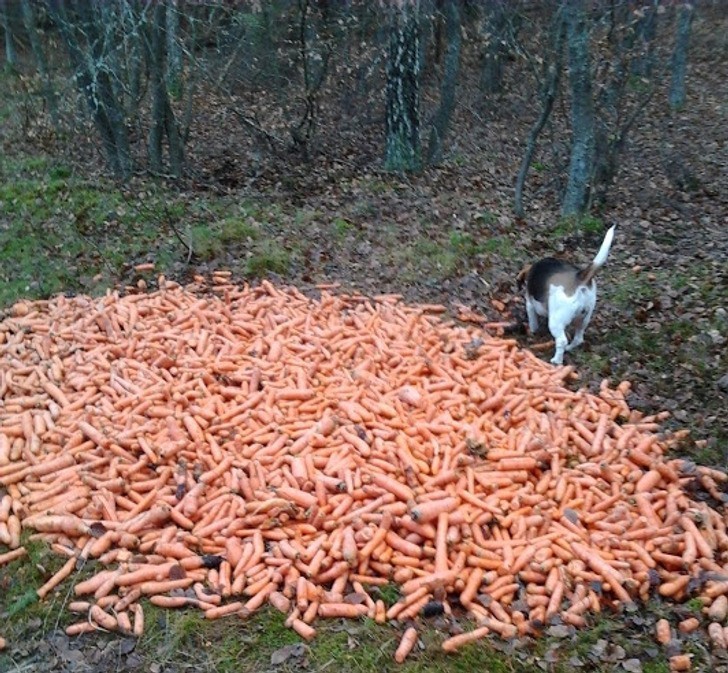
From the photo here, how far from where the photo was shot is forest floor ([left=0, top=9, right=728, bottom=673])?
11.3ft

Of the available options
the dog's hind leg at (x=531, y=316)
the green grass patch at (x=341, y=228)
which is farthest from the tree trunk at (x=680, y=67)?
the dog's hind leg at (x=531, y=316)

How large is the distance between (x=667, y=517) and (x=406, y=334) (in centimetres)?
231

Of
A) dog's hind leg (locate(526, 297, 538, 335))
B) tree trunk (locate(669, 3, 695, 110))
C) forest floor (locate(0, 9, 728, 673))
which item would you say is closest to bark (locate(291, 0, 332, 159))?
forest floor (locate(0, 9, 728, 673))

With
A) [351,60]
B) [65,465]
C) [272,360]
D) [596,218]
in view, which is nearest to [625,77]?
[596,218]

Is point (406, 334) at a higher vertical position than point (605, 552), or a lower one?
higher

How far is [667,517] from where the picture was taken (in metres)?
4.15

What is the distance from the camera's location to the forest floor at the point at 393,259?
343cm

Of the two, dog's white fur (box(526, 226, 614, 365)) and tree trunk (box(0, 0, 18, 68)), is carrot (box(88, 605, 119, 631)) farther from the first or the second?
tree trunk (box(0, 0, 18, 68))

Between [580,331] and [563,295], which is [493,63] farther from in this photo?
[563,295]

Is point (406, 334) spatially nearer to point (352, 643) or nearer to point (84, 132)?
point (352, 643)

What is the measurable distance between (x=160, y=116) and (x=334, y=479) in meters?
6.86

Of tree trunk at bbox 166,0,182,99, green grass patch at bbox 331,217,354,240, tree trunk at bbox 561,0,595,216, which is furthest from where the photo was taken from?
tree trunk at bbox 166,0,182,99

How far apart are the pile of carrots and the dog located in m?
0.32

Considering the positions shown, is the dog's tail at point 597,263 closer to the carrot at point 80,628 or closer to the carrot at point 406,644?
the carrot at point 406,644
